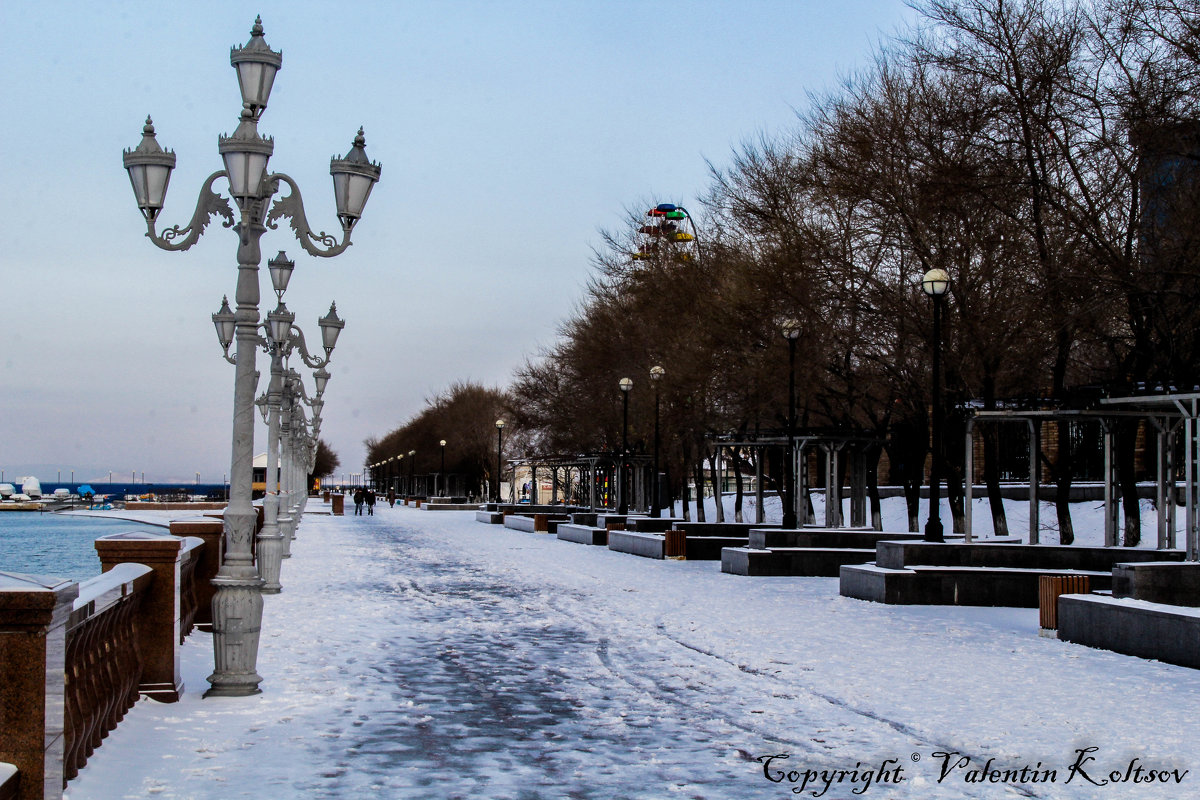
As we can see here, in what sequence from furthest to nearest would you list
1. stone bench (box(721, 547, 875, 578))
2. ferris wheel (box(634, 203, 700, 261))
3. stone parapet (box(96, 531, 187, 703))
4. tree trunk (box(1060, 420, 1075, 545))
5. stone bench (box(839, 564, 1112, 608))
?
ferris wheel (box(634, 203, 700, 261)) < tree trunk (box(1060, 420, 1075, 545)) < stone bench (box(721, 547, 875, 578)) < stone bench (box(839, 564, 1112, 608)) < stone parapet (box(96, 531, 187, 703))

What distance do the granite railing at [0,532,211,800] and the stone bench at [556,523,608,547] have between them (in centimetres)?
2751

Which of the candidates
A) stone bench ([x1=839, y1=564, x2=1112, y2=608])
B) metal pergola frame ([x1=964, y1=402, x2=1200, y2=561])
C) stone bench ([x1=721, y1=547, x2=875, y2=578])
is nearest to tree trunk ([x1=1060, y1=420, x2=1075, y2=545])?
metal pergola frame ([x1=964, y1=402, x2=1200, y2=561])

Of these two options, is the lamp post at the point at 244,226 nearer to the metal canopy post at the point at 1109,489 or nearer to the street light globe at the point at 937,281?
the street light globe at the point at 937,281

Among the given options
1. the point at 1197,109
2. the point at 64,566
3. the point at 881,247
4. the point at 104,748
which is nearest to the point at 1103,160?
the point at 1197,109

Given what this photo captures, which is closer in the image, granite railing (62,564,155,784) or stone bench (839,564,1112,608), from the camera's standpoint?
Result: granite railing (62,564,155,784)

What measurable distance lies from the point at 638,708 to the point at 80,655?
457 centimetres

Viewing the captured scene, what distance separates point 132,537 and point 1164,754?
25.1ft

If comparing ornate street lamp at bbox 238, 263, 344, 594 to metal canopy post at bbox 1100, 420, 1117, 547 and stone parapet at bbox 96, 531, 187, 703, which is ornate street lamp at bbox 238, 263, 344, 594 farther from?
metal canopy post at bbox 1100, 420, 1117, 547

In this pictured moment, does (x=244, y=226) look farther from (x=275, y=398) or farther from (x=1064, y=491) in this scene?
(x=1064, y=491)

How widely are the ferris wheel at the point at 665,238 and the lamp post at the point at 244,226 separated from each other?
35.7 meters

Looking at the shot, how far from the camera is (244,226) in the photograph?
10852 mm

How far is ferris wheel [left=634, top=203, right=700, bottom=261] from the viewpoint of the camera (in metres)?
48.5

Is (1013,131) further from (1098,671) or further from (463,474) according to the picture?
(463,474)

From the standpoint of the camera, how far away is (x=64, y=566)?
43.7 meters
